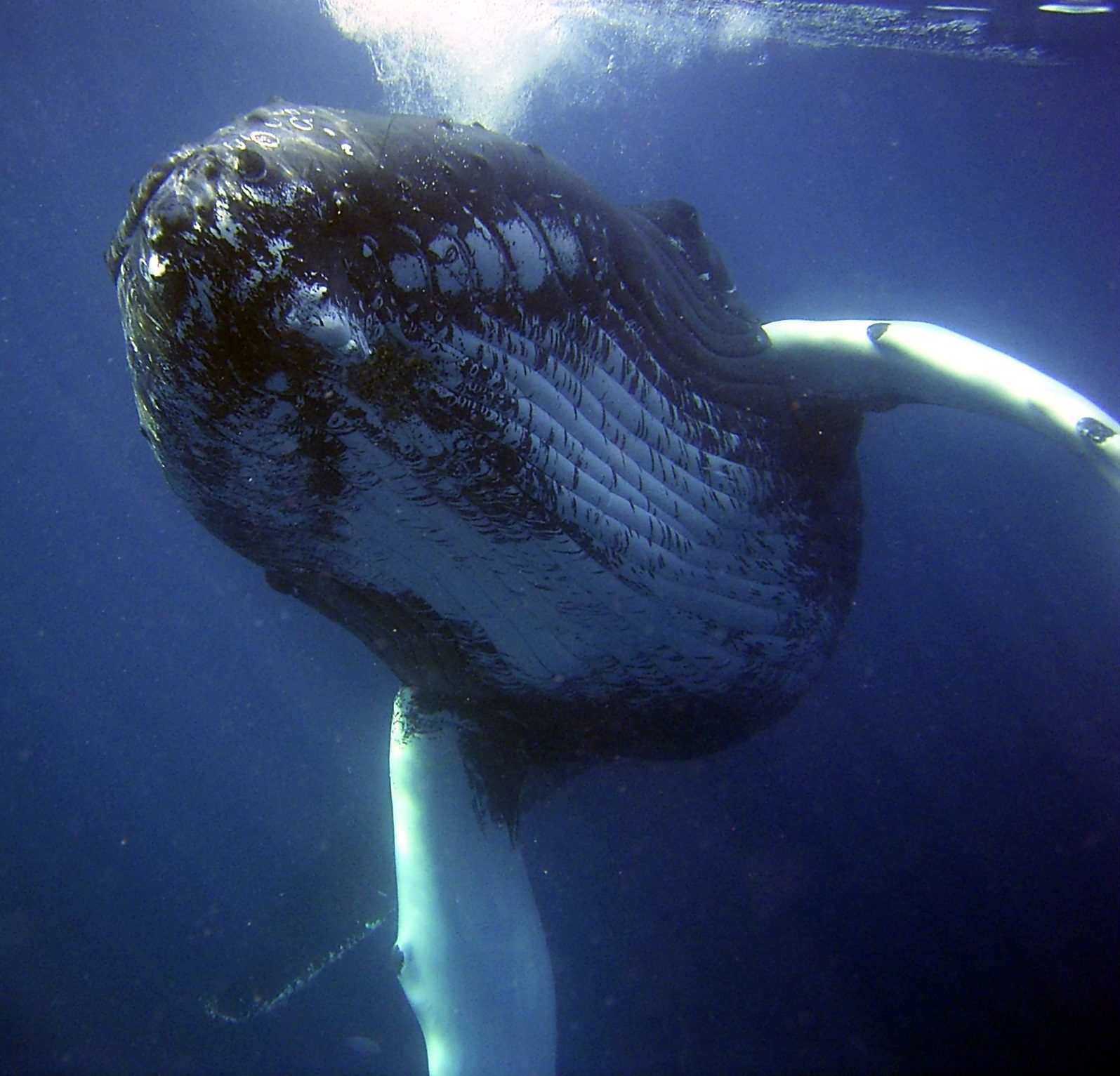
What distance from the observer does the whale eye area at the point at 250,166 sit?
170 cm

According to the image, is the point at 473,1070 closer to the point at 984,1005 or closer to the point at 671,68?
the point at 984,1005

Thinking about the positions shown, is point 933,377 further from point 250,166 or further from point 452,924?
point 452,924

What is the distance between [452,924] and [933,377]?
4.70 metres

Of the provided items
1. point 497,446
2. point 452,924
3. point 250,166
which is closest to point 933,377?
point 497,446

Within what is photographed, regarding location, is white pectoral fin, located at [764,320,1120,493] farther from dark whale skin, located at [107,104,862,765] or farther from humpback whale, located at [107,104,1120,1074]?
dark whale skin, located at [107,104,862,765]

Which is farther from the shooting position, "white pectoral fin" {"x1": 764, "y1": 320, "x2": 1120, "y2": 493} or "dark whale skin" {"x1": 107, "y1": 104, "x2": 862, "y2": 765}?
"white pectoral fin" {"x1": 764, "y1": 320, "x2": 1120, "y2": 493}

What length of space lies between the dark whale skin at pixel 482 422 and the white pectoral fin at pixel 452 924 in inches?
24.1

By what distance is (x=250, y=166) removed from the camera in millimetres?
1710

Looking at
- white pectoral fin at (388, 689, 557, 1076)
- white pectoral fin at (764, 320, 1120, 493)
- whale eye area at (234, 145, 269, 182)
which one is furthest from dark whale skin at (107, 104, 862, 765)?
white pectoral fin at (388, 689, 557, 1076)

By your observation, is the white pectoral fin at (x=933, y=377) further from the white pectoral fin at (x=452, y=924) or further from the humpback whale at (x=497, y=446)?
the white pectoral fin at (x=452, y=924)

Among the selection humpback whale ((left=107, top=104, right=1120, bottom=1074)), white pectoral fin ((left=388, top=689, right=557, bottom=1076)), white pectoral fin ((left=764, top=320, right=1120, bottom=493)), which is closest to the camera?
humpback whale ((left=107, top=104, right=1120, bottom=1074))

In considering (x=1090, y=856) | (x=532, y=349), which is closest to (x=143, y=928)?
(x=1090, y=856)

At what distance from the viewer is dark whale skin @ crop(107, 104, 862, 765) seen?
180 cm

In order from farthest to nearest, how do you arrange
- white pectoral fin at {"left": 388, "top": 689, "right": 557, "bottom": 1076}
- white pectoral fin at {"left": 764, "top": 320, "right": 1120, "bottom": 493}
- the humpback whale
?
1. white pectoral fin at {"left": 388, "top": 689, "right": 557, "bottom": 1076}
2. white pectoral fin at {"left": 764, "top": 320, "right": 1120, "bottom": 493}
3. the humpback whale
